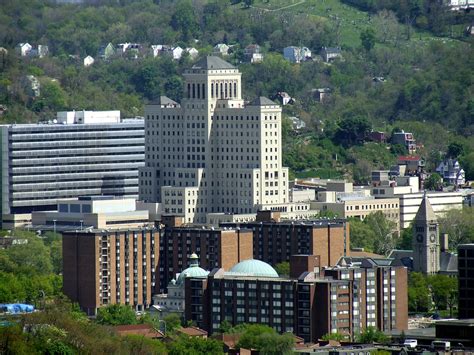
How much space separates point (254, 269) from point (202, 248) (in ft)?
46.1

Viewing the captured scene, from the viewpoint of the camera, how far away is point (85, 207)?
571 feet

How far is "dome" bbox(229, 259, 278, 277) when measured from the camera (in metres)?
143

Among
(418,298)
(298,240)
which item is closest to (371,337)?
(418,298)

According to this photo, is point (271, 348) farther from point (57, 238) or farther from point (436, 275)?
point (57, 238)

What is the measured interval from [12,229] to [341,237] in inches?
1193

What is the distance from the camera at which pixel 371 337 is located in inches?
5113

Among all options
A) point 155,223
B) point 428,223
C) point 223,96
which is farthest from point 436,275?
point 223,96

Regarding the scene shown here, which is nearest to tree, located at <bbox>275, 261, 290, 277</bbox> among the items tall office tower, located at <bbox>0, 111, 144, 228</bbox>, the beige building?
the beige building

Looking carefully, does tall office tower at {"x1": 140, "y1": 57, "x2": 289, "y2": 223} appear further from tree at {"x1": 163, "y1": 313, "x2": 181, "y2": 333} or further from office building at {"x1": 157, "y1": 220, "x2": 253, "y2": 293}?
tree at {"x1": 163, "y1": 313, "x2": 181, "y2": 333}

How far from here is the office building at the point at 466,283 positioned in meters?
137

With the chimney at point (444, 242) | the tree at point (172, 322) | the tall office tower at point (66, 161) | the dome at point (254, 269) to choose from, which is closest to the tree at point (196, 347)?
the tree at point (172, 322)

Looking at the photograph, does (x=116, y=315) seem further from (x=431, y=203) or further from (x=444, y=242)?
(x=431, y=203)

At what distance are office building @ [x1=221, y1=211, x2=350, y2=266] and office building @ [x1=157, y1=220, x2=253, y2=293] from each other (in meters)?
1.46

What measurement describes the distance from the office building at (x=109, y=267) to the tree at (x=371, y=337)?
82.8 ft
